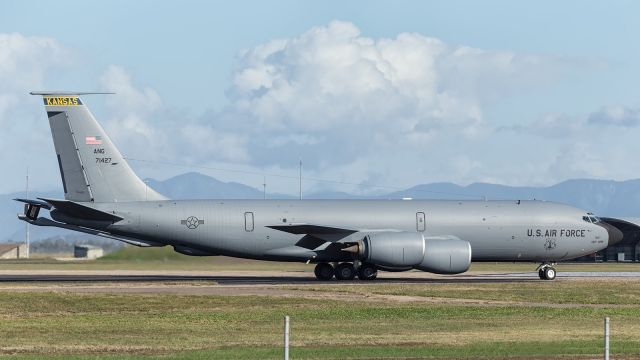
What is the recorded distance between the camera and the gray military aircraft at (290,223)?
200ft

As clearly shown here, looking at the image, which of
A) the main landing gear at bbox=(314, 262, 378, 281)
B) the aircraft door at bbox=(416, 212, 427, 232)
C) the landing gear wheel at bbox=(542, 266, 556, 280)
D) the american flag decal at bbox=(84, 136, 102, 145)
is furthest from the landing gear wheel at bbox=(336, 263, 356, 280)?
the american flag decal at bbox=(84, 136, 102, 145)

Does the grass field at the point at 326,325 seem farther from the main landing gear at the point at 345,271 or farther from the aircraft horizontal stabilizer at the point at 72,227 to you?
the aircraft horizontal stabilizer at the point at 72,227

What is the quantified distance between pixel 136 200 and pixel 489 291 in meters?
19.6

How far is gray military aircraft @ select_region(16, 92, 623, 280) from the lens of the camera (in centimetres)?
6081

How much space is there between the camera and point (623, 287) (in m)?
57.8

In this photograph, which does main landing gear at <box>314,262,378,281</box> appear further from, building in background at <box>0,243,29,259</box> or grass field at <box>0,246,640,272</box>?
building in background at <box>0,243,29,259</box>

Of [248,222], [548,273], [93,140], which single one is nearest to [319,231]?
[248,222]

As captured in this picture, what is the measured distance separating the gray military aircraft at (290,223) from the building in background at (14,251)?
8386 cm

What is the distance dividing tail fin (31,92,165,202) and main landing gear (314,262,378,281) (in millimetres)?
10692

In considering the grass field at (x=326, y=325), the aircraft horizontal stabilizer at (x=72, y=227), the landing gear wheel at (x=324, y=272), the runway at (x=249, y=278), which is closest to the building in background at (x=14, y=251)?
the runway at (x=249, y=278)

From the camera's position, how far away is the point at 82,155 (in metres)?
61.3

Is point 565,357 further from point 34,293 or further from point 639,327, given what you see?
point 34,293

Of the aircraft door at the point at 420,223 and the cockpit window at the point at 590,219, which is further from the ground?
the cockpit window at the point at 590,219

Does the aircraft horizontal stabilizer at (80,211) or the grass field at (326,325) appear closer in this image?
the grass field at (326,325)
